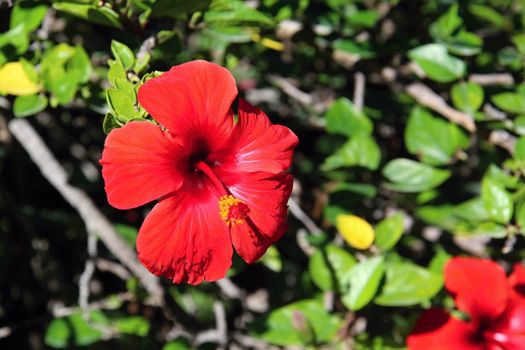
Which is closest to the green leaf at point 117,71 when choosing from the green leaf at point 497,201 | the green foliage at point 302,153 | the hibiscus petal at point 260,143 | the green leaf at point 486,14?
the green foliage at point 302,153

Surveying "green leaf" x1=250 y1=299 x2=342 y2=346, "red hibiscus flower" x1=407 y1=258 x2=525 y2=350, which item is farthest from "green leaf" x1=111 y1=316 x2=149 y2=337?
"red hibiscus flower" x1=407 y1=258 x2=525 y2=350

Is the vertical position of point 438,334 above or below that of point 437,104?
below

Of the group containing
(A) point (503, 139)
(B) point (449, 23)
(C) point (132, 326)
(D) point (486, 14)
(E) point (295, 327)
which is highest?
(B) point (449, 23)

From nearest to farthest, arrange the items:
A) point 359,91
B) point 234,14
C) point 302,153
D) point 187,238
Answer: point 187,238 < point 234,14 < point 359,91 < point 302,153

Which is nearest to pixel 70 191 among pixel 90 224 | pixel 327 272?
pixel 90 224

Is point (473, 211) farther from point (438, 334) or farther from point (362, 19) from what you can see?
point (362, 19)

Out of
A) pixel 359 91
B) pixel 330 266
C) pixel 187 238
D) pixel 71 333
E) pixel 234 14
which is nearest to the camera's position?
pixel 187 238

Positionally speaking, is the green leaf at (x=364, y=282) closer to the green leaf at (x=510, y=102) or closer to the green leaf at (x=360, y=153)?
the green leaf at (x=360, y=153)

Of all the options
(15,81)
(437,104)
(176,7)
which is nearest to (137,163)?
(176,7)
